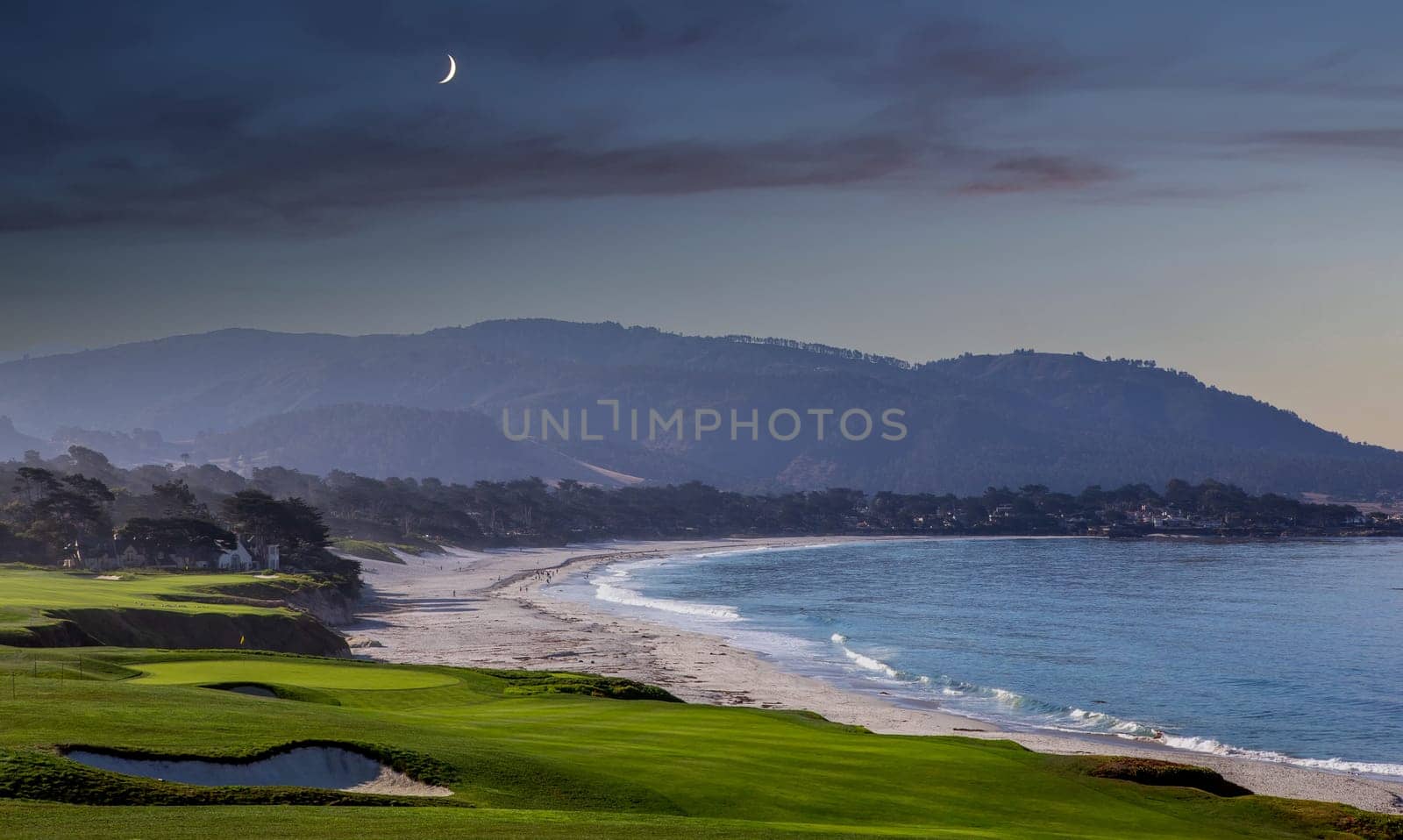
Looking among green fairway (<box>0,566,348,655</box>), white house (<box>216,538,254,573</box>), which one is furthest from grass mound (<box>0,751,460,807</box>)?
white house (<box>216,538,254,573</box>)

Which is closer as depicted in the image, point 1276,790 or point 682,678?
point 1276,790

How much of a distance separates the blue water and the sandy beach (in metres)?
2.67

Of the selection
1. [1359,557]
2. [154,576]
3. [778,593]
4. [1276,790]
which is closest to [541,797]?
[1276,790]

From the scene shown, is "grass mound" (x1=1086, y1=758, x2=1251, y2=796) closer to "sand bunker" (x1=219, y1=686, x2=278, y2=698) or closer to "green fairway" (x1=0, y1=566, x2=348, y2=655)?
"sand bunker" (x1=219, y1=686, x2=278, y2=698)

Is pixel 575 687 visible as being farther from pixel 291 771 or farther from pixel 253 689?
pixel 291 771

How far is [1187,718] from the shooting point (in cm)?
4747

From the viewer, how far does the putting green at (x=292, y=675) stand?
3015cm

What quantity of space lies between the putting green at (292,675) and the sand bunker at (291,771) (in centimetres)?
1100

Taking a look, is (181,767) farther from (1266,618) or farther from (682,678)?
(1266,618)

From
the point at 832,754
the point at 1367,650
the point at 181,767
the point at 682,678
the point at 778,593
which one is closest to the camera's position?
the point at 181,767

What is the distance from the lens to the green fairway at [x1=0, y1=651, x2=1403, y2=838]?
15000mm

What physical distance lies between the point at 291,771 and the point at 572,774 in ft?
14.5

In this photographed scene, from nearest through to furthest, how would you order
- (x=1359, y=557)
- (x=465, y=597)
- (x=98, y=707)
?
1. (x=98, y=707)
2. (x=465, y=597)
3. (x=1359, y=557)

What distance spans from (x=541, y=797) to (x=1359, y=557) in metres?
189
